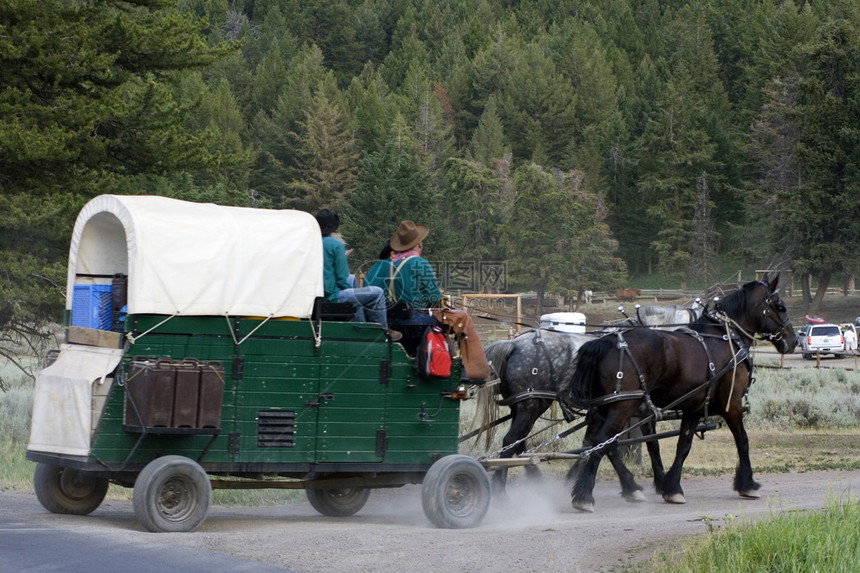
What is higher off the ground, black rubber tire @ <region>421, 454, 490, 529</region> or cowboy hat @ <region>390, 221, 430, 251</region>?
cowboy hat @ <region>390, 221, 430, 251</region>

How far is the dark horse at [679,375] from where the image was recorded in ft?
38.5

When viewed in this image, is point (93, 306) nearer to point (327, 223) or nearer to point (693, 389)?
point (327, 223)

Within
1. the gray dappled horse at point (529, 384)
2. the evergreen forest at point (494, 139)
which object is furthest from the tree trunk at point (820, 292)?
the gray dappled horse at point (529, 384)

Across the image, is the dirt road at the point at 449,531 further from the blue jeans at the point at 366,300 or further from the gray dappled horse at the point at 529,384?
the blue jeans at the point at 366,300

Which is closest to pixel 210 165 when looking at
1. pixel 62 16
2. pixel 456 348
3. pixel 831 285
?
pixel 62 16

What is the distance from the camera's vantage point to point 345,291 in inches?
403

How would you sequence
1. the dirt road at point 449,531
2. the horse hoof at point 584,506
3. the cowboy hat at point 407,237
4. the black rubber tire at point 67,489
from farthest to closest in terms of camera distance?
the horse hoof at point 584,506 < the cowboy hat at point 407,237 < the black rubber tire at point 67,489 < the dirt road at point 449,531

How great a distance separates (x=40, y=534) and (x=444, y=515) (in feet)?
11.3

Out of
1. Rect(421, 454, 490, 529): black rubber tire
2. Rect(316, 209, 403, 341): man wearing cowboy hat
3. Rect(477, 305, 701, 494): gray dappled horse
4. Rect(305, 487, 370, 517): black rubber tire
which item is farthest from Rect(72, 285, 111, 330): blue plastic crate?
Rect(477, 305, 701, 494): gray dappled horse

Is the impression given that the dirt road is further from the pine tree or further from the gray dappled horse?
the pine tree

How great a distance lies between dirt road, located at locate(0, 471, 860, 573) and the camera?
8.10 metres

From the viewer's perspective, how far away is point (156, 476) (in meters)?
8.77

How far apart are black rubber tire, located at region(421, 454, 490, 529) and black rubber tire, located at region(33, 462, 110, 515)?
2.92 meters

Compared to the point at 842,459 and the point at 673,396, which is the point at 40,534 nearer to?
the point at 673,396
